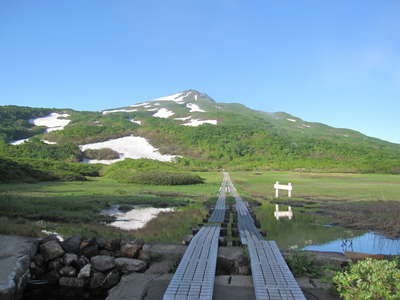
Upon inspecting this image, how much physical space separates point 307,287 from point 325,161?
251ft

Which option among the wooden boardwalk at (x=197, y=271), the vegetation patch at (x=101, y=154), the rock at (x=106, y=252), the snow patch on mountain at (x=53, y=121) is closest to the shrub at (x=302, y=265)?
the wooden boardwalk at (x=197, y=271)

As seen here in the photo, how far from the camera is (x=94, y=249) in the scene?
34.5ft

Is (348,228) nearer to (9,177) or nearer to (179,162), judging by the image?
(9,177)

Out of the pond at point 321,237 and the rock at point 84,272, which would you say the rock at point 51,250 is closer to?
the rock at point 84,272

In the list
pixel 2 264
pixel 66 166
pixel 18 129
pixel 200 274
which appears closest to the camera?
pixel 200 274

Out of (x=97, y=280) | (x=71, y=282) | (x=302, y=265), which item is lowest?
(x=71, y=282)

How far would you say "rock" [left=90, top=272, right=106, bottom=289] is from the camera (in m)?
9.28

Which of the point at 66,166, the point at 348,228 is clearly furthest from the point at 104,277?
the point at 66,166

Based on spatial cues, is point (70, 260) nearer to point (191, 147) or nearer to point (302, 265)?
→ point (302, 265)

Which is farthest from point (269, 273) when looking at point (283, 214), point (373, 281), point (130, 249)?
point (283, 214)

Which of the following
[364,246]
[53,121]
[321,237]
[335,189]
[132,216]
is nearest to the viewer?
[364,246]

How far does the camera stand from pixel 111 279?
9328 mm

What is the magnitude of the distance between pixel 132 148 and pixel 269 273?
98826 millimetres

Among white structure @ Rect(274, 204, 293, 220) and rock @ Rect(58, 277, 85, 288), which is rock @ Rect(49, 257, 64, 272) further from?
white structure @ Rect(274, 204, 293, 220)
